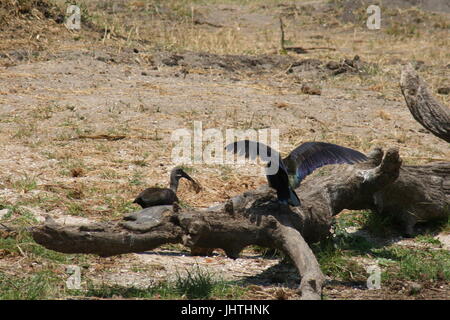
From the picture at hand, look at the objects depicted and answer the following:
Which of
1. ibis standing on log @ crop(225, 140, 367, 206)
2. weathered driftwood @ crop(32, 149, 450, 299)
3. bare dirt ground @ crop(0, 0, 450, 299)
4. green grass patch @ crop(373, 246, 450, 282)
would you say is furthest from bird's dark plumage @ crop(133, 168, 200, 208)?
green grass patch @ crop(373, 246, 450, 282)

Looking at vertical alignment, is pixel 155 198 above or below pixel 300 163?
below

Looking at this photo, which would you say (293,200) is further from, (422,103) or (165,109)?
(165,109)

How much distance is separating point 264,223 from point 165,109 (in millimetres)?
4485

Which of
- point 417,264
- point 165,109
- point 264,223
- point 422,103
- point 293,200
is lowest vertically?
point 417,264

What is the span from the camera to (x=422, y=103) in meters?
5.82

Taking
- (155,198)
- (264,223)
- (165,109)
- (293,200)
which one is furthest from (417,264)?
(165,109)

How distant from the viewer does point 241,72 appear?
11.3 metres

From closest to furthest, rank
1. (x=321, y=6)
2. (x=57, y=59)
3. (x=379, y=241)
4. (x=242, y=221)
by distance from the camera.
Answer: (x=242, y=221) → (x=379, y=241) → (x=57, y=59) → (x=321, y=6)

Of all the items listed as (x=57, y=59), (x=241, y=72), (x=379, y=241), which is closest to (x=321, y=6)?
(x=241, y=72)

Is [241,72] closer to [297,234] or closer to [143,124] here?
[143,124]

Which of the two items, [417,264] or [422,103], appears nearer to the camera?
[417,264]

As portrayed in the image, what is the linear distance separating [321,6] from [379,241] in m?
13.1

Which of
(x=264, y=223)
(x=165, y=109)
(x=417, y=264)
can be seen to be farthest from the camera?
(x=165, y=109)

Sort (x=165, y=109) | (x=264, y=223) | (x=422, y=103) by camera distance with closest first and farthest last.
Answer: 1. (x=264, y=223)
2. (x=422, y=103)
3. (x=165, y=109)
